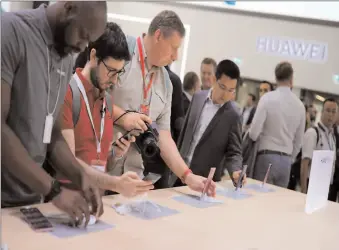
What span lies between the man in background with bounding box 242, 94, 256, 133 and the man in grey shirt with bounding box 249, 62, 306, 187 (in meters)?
0.74

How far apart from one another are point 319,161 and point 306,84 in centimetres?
370

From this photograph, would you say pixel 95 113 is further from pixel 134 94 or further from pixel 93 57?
pixel 134 94

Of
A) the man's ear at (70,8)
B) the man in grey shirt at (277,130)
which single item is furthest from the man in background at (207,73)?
the man's ear at (70,8)

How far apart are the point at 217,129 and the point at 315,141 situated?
72.9 inches

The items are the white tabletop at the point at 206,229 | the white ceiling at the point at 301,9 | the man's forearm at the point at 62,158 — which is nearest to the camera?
the white tabletop at the point at 206,229

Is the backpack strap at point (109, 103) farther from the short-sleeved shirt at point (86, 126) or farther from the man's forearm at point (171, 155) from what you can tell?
the man's forearm at point (171, 155)

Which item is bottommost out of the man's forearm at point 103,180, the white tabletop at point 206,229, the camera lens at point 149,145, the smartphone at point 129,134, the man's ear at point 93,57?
the white tabletop at point 206,229

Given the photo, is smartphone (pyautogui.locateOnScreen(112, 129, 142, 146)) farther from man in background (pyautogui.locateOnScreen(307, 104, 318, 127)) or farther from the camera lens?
man in background (pyautogui.locateOnScreen(307, 104, 318, 127))

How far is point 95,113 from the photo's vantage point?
6.42 ft

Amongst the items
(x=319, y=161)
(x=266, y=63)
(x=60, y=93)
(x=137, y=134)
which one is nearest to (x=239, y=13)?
(x=266, y=63)

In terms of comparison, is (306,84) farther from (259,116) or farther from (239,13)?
(259,116)

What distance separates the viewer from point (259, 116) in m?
3.98

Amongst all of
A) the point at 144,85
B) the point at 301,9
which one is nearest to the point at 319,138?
the point at 301,9

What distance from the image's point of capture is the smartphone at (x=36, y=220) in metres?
1.49
